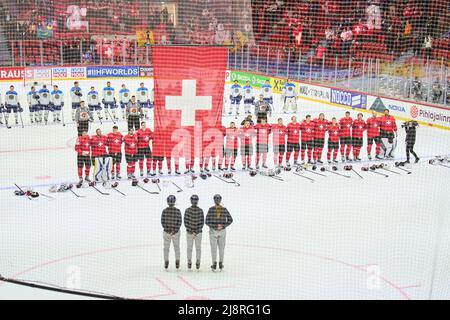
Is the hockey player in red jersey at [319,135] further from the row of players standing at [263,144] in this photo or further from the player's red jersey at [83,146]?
the player's red jersey at [83,146]

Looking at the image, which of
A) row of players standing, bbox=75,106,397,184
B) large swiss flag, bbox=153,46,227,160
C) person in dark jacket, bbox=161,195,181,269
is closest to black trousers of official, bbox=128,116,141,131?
row of players standing, bbox=75,106,397,184

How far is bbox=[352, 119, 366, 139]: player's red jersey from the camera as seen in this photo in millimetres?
13828

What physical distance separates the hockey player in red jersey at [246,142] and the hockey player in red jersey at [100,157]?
264 cm

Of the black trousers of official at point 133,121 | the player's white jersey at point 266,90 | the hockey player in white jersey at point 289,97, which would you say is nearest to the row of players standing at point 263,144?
the black trousers of official at point 133,121

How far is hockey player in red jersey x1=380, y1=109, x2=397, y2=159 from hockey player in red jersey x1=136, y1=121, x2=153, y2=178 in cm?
462

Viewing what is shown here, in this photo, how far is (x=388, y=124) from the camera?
1402 centimetres

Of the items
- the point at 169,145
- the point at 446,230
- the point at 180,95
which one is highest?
the point at 180,95

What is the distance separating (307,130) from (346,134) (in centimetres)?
83

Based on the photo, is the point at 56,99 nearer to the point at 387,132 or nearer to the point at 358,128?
the point at 358,128

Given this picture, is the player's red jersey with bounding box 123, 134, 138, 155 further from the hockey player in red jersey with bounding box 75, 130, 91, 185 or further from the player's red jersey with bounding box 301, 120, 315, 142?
the player's red jersey with bounding box 301, 120, 315, 142

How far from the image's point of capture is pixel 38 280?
8117mm

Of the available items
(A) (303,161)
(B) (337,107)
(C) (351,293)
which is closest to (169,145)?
(A) (303,161)
